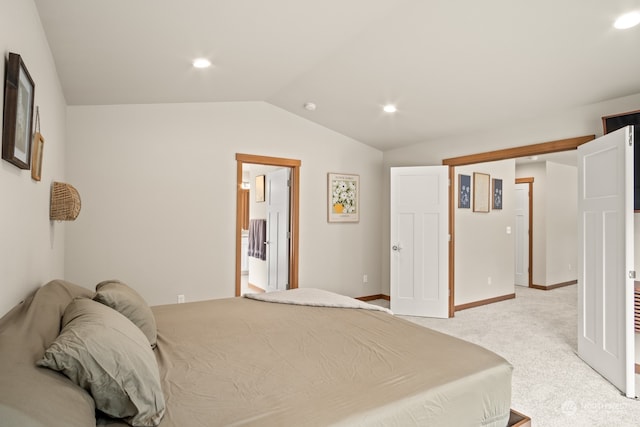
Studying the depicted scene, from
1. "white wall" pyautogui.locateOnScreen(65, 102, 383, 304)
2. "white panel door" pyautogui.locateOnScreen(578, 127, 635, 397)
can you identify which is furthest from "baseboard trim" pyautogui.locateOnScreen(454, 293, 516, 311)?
"white wall" pyautogui.locateOnScreen(65, 102, 383, 304)

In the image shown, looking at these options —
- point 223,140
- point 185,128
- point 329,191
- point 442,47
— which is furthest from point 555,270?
point 185,128

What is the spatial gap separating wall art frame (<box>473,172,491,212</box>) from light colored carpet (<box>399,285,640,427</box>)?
1460mm

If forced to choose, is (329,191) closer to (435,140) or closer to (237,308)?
(435,140)

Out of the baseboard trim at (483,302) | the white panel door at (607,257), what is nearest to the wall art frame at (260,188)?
the baseboard trim at (483,302)

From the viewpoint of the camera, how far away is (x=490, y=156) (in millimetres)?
4371

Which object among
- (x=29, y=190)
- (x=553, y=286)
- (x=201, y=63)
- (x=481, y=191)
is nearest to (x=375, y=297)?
(x=481, y=191)

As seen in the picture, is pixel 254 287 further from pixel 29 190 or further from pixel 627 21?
pixel 627 21

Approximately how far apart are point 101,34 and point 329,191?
3339mm

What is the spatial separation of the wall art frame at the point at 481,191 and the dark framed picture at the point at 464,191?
14cm

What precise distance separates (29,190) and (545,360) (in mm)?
4132

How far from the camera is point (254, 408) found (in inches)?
49.2

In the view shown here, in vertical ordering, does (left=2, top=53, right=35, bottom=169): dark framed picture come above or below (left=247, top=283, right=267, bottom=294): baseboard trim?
above

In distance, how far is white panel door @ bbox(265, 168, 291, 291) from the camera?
525 centimetres

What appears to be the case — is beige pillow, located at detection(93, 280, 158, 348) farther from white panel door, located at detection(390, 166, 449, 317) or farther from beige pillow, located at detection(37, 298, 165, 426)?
white panel door, located at detection(390, 166, 449, 317)
